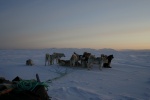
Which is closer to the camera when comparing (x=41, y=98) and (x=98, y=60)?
(x=41, y=98)

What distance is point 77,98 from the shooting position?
732 centimetres

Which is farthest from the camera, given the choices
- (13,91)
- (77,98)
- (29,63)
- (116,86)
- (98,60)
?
(29,63)

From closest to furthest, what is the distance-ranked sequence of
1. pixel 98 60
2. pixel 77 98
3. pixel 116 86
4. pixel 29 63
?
pixel 77 98 < pixel 116 86 < pixel 98 60 < pixel 29 63

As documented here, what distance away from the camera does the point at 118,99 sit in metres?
7.42

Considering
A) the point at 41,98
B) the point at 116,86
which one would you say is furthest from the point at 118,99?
the point at 41,98

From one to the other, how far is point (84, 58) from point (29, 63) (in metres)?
5.44

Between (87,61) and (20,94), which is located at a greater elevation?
(87,61)

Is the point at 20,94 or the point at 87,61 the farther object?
the point at 87,61

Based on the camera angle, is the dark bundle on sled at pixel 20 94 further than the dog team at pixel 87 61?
No

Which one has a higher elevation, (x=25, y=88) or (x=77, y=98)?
(x=25, y=88)

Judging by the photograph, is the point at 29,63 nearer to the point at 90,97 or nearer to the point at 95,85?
the point at 95,85

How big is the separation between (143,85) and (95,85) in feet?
8.54

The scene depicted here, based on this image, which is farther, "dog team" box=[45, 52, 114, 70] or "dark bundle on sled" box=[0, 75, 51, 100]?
"dog team" box=[45, 52, 114, 70]

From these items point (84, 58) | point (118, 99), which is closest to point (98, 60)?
point (84, 58)
